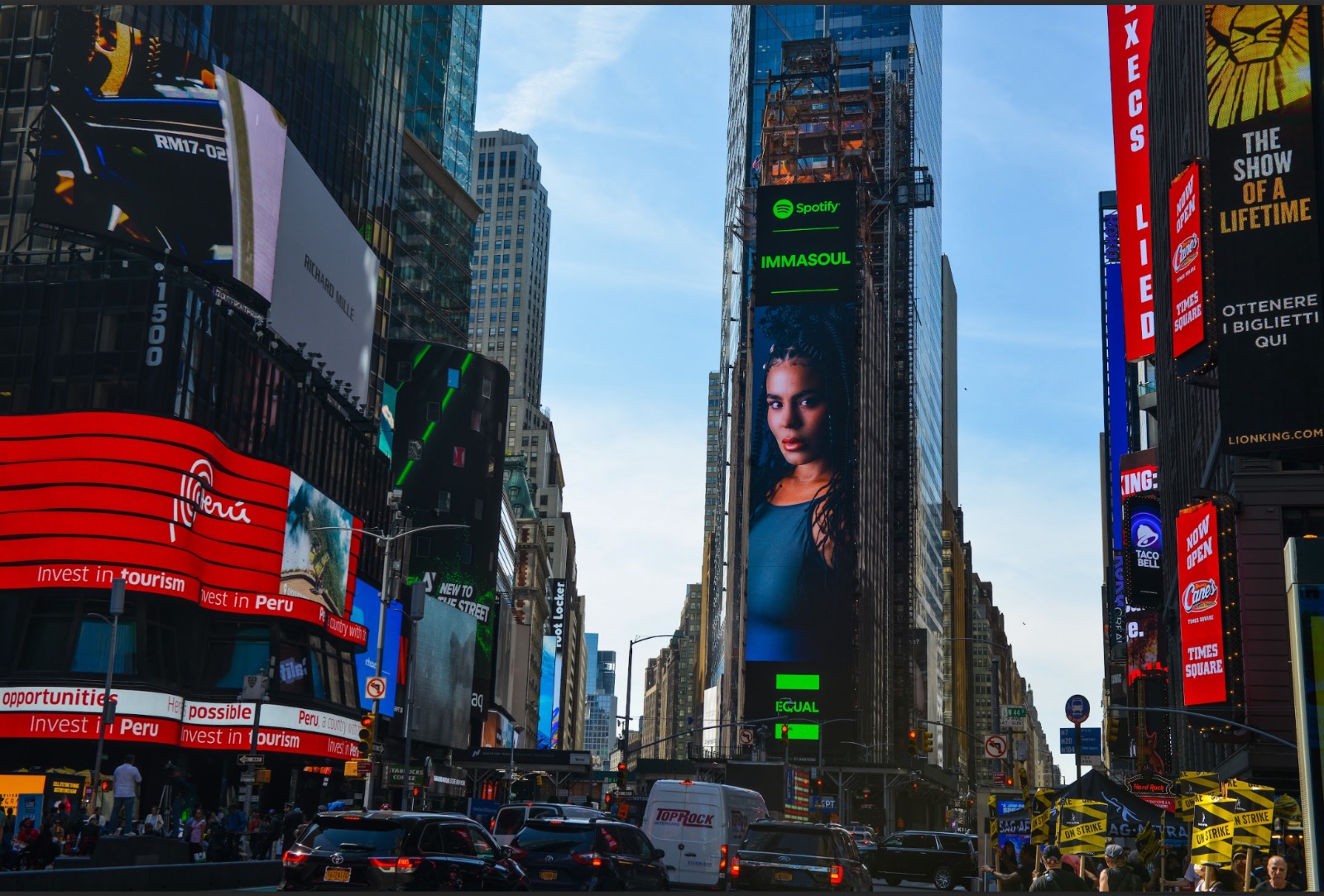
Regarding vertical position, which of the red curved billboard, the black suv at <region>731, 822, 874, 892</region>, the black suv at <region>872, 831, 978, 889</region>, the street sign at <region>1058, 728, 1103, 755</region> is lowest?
the black suv at <region>872, 831, 978, 889</region>

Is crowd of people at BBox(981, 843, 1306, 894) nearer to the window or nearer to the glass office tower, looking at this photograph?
the window

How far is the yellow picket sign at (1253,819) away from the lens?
74.2 ft

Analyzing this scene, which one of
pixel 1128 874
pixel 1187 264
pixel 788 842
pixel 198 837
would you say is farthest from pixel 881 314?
pixel 1128 874

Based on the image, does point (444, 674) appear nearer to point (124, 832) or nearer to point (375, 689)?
point (375, 689)

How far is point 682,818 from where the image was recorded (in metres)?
35.6

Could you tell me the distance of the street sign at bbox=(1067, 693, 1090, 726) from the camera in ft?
129

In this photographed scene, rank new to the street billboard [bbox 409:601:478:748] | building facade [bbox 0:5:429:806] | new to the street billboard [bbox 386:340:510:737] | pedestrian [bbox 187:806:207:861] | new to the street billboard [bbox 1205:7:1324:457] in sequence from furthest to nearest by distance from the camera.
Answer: new to the street billboard [bbox 386:340:510:737]
new to the street billboard [bbox 409:601:478:748]
building facade [bbox 0:5:429:806]
new to the street billboard [bbox 1205:7:1324:457]
pedestrian [bbox 187:806:207:861]

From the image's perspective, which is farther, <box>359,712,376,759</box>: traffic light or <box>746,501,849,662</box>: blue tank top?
<box>746,501,849,662</box>: blue tank top

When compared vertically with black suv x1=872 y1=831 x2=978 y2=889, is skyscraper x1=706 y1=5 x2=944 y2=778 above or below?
above

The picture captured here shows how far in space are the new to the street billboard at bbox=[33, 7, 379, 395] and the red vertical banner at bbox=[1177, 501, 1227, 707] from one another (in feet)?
140

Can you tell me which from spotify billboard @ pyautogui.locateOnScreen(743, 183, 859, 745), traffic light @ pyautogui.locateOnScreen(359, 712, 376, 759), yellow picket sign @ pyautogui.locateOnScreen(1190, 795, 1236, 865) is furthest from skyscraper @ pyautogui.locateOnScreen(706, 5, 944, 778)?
yellow picket sign @ pyautogui.locateOnScreen(1190, 795, 1236, 865)

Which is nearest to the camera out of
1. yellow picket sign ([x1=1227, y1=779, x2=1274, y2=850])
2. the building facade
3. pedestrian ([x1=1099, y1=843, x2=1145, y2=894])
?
pedestrian ([x1=1099, y1=843, x2=1145, y2=894])

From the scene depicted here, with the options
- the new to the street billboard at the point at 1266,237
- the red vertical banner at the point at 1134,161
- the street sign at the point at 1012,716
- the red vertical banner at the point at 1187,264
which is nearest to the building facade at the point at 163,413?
the street sign at the point at 1012,716

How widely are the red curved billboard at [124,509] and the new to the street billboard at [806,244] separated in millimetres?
84878
